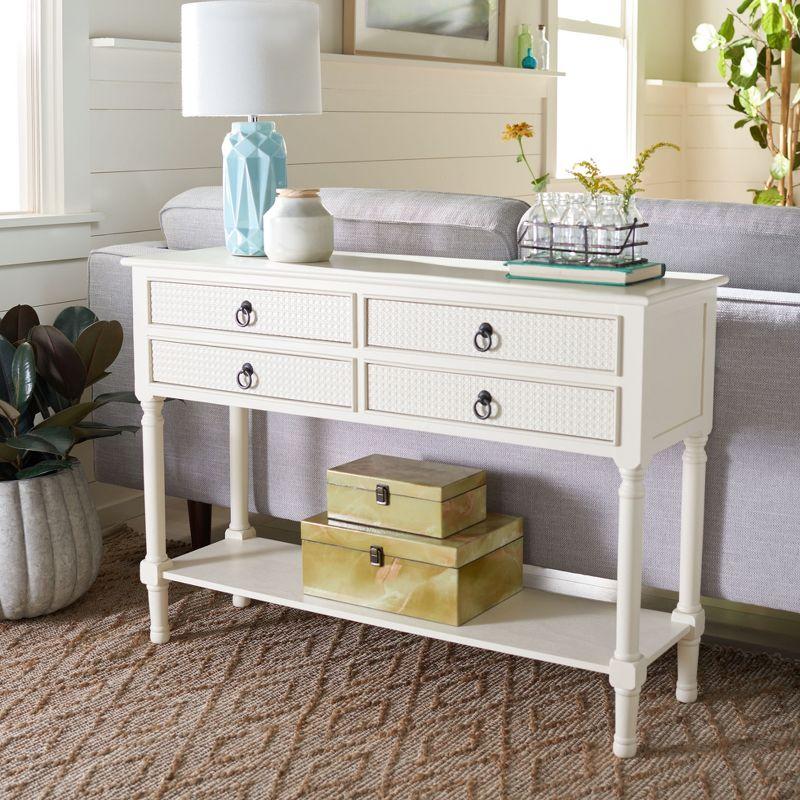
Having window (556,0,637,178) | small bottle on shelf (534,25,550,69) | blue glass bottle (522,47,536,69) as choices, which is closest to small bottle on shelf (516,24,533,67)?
blue glass bottle (522,47,536,69)

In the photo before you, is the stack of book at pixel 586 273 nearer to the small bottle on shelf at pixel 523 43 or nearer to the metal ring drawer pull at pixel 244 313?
the metal ring drawer pull at pixel 244 313

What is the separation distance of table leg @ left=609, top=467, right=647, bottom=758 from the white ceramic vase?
29.1 inches

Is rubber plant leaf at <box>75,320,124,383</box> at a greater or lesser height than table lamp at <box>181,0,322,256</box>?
lesser

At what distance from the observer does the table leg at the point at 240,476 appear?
261 cm

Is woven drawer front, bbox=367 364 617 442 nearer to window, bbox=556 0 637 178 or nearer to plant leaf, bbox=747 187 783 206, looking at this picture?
window, bbox=556 0 637 178

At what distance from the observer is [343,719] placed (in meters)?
2.10

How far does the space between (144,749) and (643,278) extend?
1.14m

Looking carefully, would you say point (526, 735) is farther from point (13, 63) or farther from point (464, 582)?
point (13, 63)

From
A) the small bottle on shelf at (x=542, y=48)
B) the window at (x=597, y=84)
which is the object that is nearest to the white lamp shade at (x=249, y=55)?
the small bottle on shelf at (x=542, y=48)

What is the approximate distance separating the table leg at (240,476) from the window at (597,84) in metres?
3.11

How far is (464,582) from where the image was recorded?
2164 millimetres

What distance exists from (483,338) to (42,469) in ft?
3.54

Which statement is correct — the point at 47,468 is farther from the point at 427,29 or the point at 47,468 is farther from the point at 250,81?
the point at 427,29

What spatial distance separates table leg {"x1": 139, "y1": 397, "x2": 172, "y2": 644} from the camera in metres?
2.41
